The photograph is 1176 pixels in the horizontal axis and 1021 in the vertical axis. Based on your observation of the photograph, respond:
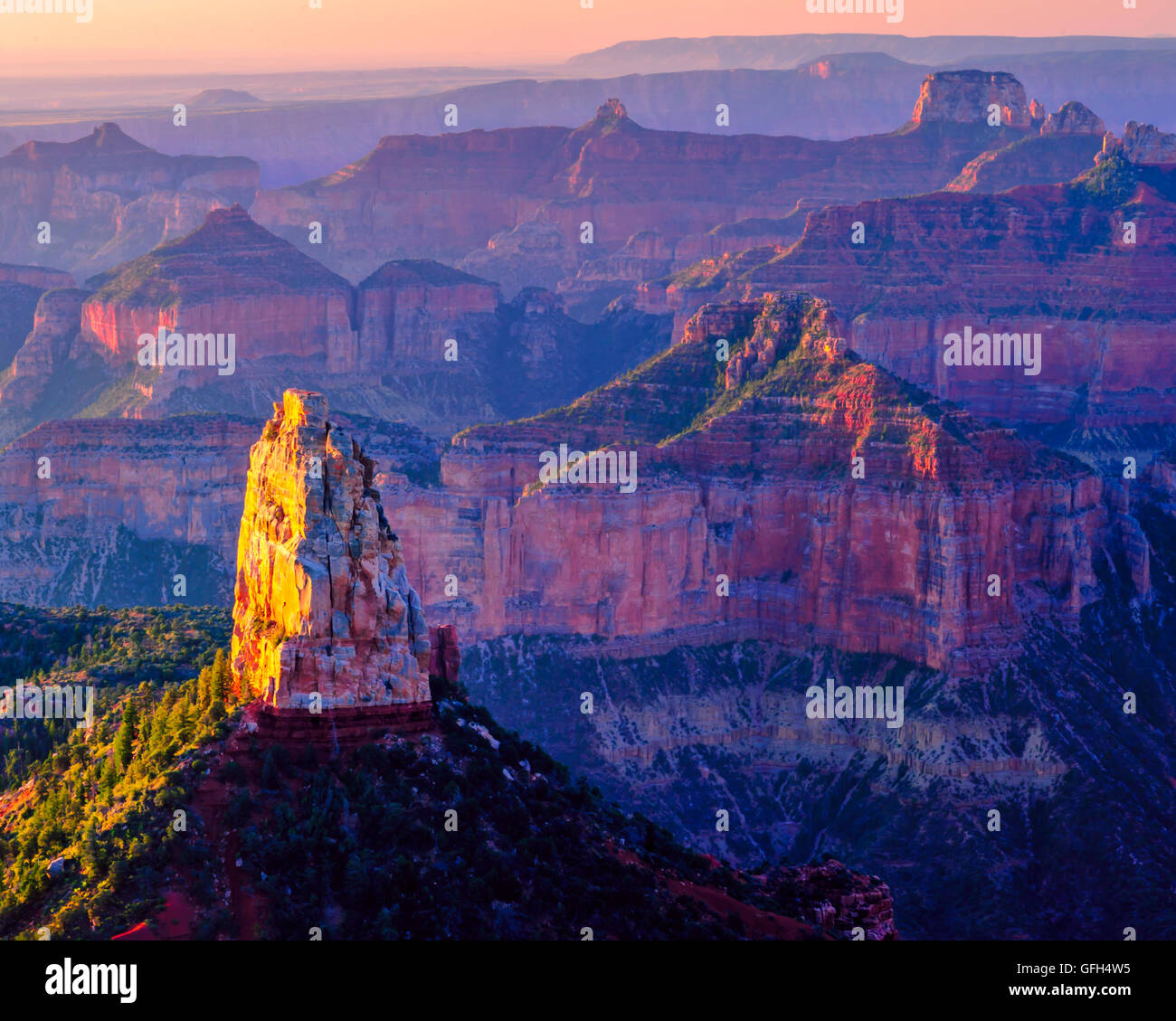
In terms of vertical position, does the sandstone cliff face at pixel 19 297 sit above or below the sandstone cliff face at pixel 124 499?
above

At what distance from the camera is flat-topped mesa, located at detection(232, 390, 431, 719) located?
5678 centimetres

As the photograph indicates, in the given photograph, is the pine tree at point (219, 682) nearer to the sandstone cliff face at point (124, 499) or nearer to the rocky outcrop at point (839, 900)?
the rocky outcrop at point (839, 900)

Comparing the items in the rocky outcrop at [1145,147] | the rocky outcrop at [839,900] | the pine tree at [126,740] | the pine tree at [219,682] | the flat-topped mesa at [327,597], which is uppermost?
the rocky outcrop at [1145,147]

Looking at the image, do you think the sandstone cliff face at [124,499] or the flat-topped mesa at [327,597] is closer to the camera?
the flat-topped mesa at [327,597]

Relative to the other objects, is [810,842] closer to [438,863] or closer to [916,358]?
[438,863]

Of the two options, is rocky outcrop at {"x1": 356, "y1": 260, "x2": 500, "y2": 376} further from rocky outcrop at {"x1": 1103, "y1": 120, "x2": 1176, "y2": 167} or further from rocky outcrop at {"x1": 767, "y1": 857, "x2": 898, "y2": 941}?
rocky outcrop at {"x1": 767, "y1": 857, "x2": 898, "y2": 941}

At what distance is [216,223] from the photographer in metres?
176

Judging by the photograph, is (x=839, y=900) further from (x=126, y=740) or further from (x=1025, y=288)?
(x=1025, y=288)

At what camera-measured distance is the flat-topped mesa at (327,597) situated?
56.8 metres

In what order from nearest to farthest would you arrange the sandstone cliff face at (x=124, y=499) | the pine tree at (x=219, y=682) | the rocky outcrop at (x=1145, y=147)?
the pine tree at (x=219, y=682) < the sandstone cliff face at (x=124, y=499) < the rocky outcrop at (x=1145, y=147)

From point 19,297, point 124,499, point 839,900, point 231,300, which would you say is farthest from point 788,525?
point 19,297

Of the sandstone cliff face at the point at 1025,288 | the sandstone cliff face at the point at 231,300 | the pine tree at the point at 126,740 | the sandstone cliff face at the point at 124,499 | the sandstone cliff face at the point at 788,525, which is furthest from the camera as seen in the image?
the sandstone cliff face at the point at 231,300

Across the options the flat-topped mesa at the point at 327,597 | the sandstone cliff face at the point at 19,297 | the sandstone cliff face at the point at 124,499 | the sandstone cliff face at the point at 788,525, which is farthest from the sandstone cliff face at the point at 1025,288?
the flat-topped mesa at the point at 327,597
